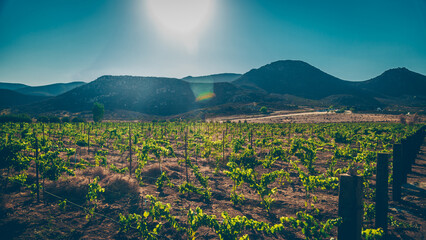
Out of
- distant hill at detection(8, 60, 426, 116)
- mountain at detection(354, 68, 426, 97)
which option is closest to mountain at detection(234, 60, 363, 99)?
distant hill at detection(8, 60, 426, 116)

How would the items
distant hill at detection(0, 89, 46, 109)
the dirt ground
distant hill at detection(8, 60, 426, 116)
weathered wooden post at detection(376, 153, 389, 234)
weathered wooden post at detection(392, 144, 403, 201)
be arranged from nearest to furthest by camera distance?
weathered wooden post at detection(376, 153, 389, 234) < weathered wooden post at detection(392, 144, 403, 201) < the dirt ground < distant hill at detection(8, 60, 426, 116) < distant hill at detection(0, 89, 46, 109)

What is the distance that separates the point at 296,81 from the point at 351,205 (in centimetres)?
17539

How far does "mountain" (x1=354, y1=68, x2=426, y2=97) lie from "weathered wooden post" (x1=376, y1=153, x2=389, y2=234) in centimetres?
18725

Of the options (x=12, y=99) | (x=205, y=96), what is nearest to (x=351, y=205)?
(x=205, y=96)

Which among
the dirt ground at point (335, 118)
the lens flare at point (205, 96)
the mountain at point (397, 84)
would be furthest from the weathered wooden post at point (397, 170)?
the mountain at point (397, 84)

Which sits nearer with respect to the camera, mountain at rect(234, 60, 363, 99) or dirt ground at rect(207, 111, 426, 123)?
dirt ground at rect(207, 111, 426, 123)

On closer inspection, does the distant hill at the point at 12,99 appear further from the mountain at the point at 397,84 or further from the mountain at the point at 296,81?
the mountain at the point at 397,84

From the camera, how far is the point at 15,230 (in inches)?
173

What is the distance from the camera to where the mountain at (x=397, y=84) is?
157m

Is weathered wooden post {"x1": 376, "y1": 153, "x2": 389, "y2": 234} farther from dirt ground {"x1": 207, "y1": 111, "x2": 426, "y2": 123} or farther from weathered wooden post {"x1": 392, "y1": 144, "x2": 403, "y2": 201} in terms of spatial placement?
dirt ground {"x1": 207, "y1": 111, "x2": 426, "y2": 123}

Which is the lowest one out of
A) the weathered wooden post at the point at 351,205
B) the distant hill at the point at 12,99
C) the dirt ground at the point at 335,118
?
the dirt ground at the point at 335,118

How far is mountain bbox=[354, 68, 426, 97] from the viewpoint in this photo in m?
157

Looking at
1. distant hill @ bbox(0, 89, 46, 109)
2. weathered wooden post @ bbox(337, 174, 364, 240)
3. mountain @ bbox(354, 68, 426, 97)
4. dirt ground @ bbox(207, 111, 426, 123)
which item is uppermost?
mountain @ bbox(354, 68, 426, 97)

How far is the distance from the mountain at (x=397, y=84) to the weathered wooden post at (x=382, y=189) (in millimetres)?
187251
